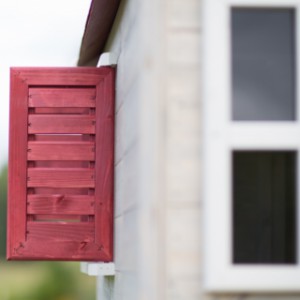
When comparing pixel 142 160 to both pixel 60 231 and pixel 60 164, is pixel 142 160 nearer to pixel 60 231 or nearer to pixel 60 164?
pixel 60 231

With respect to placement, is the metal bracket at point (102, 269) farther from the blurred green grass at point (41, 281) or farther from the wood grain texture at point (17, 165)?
the blurred green grass at point (41, 281)

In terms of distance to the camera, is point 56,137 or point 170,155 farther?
point 56,137

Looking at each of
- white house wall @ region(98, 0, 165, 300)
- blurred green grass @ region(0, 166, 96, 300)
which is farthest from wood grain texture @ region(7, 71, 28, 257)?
blurred green grass @ region(0, 166, 96, 300)

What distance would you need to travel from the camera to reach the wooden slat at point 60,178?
207 inches

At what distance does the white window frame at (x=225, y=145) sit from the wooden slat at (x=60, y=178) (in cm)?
176

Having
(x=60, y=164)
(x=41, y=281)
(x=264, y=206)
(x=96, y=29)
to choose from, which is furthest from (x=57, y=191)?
(x=41, y=281)

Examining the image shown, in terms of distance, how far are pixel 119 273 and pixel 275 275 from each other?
1495 millimetres

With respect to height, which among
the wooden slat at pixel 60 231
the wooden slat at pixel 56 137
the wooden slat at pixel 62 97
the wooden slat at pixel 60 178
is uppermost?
the wooden slat at pixel 62 97

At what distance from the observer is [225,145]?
3.56m

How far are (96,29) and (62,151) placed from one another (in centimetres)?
89

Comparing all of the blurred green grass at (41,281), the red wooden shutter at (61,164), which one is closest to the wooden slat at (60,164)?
the red wooden shutter at (61,164)

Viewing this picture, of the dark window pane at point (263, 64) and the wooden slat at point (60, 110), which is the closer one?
the dark window pane at point (263, 64)

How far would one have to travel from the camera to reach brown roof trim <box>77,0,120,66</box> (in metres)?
5.19

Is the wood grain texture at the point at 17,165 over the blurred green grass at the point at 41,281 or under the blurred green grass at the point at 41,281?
over
